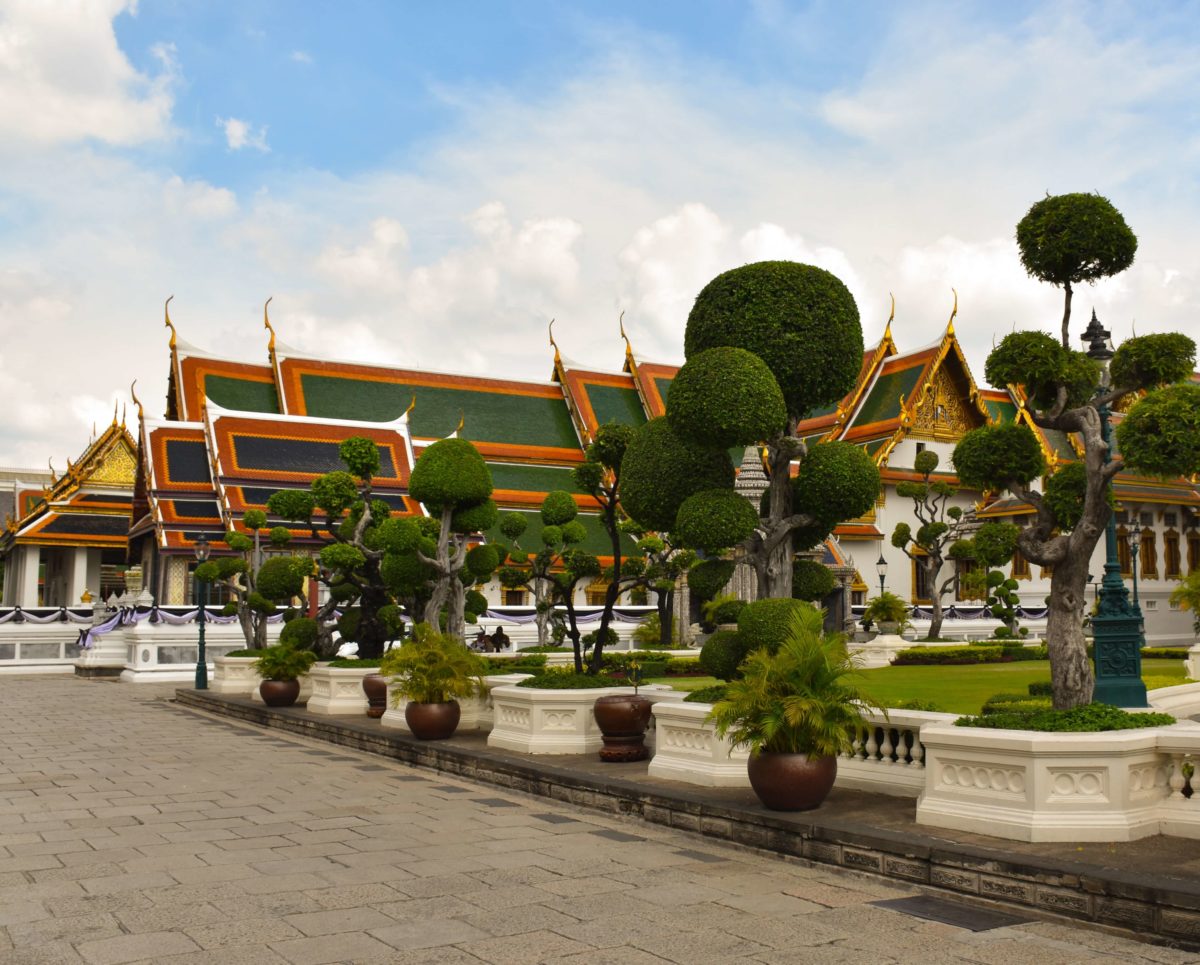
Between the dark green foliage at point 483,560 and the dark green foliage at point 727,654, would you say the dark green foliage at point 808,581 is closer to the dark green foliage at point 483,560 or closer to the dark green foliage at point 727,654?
the dark green foliage at point 727,654

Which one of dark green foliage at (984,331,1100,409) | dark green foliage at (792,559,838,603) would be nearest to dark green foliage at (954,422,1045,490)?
dark green foliage at (984,331,1100,409)

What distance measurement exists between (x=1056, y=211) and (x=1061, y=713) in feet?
14.1

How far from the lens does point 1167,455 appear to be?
8531 mm

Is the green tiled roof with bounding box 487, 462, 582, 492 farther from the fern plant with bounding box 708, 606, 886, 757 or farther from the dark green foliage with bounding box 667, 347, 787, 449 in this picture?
the fern plant with bounding box 708, 606, 886, 757

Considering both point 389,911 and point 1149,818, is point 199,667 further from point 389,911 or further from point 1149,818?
point 1149,818

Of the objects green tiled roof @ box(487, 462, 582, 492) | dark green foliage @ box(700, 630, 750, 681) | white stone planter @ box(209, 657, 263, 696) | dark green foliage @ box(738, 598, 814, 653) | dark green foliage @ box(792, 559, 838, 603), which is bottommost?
white stone planter @ box(209, 657, 263, 696)

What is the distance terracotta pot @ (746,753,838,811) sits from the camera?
8.26m

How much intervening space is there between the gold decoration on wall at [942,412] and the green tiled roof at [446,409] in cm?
1366

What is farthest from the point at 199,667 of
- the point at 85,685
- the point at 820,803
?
the point at 820,803

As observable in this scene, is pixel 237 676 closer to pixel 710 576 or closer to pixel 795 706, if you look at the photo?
pixel 710 576

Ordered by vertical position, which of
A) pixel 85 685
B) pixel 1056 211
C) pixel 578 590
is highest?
pixel 1056 211

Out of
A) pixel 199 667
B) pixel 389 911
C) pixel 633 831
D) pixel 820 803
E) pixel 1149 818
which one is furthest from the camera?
pixel 199 667

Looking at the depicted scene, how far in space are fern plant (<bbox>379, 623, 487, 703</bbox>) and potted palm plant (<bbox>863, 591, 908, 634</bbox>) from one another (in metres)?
22.2

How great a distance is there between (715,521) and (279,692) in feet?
36.5
